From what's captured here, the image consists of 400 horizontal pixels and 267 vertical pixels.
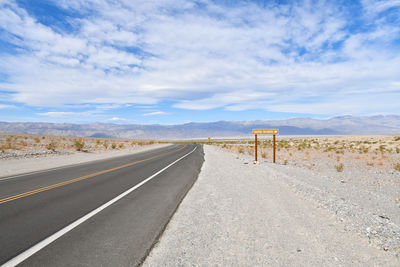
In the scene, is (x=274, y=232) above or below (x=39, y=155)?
below

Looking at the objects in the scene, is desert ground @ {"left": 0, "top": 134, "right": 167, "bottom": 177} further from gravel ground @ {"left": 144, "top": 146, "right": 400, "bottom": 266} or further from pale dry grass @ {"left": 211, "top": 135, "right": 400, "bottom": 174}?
pale dry grass @ {"left": 211, "top": 135, "right": 400, "bottom": 174}

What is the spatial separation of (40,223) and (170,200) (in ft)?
10.8

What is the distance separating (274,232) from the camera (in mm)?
4891

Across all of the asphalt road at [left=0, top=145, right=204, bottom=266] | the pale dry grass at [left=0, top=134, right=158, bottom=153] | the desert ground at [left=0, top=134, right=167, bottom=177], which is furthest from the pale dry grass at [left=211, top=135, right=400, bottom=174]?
the pale dry grass at [left=0, top=134, right=158, bottom=153]

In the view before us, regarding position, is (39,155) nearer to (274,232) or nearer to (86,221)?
(86,221)

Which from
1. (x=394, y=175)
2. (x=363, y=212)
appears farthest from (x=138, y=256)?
(x=394, y=175)

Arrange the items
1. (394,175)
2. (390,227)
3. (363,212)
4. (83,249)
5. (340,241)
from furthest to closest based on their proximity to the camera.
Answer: (394,175) → (363,212) → (390,227) → (340,241) → (83,249)

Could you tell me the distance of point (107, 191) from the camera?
27.3 ft

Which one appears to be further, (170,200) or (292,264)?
(170,200)

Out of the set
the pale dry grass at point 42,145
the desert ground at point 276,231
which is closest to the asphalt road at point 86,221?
the desert ground at point 276,231

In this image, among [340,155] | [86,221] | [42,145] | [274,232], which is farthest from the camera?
[42,145]

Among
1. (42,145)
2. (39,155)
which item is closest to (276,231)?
(39,155)

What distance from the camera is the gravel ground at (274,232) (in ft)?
12.7

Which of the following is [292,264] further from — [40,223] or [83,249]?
[40,223]
